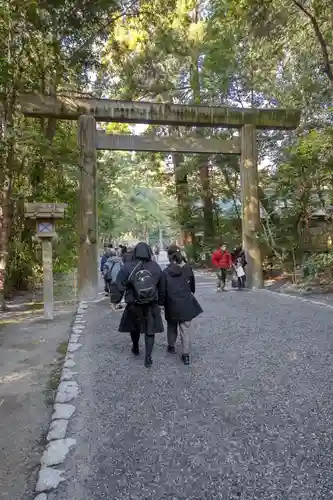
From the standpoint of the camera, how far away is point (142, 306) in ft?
16.1

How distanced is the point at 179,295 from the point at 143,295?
1.63ft

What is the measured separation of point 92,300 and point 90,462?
26.3 feet

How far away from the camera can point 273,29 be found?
10.1 metres

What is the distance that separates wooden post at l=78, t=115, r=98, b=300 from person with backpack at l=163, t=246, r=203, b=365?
572 cm

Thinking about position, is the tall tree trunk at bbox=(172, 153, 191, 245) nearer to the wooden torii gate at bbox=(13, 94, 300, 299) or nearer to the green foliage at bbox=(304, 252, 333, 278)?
the wooden torii gate at bbox=(13, 94, 300, 299)

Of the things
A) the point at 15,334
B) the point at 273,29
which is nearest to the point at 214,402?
the point at 15,334

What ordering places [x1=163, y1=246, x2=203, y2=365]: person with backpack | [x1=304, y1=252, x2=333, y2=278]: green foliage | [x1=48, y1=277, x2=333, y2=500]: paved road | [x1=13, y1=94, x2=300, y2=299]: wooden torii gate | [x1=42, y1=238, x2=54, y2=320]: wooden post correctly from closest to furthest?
[x1=48, y1=277, x2=333, y2=500]: paved road → [x1=163, y1=246, x2=203, y2=365]: person with backpack → [x1=42, y1=238, x2=54, y2=320]: wooden post → [x1=304, y1=252, x2=333, y2=278]: green foliage → [x1=13, y1=94, x2=300, y2=299]: wooden torii gate

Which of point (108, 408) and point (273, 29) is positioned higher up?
point (273, 29)

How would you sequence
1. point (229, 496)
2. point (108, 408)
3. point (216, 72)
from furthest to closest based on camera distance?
point (216, 72)
point (108, 408)
point (229, 496)

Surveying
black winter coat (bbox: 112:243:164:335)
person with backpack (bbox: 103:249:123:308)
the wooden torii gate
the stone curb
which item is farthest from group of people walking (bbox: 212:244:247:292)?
the stone curb

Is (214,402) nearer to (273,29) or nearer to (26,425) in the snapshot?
(26,425)

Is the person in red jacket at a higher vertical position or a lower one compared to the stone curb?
higher

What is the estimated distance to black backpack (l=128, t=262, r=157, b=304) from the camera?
475cm

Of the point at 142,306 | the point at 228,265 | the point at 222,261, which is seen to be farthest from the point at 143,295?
the point at 228,265
